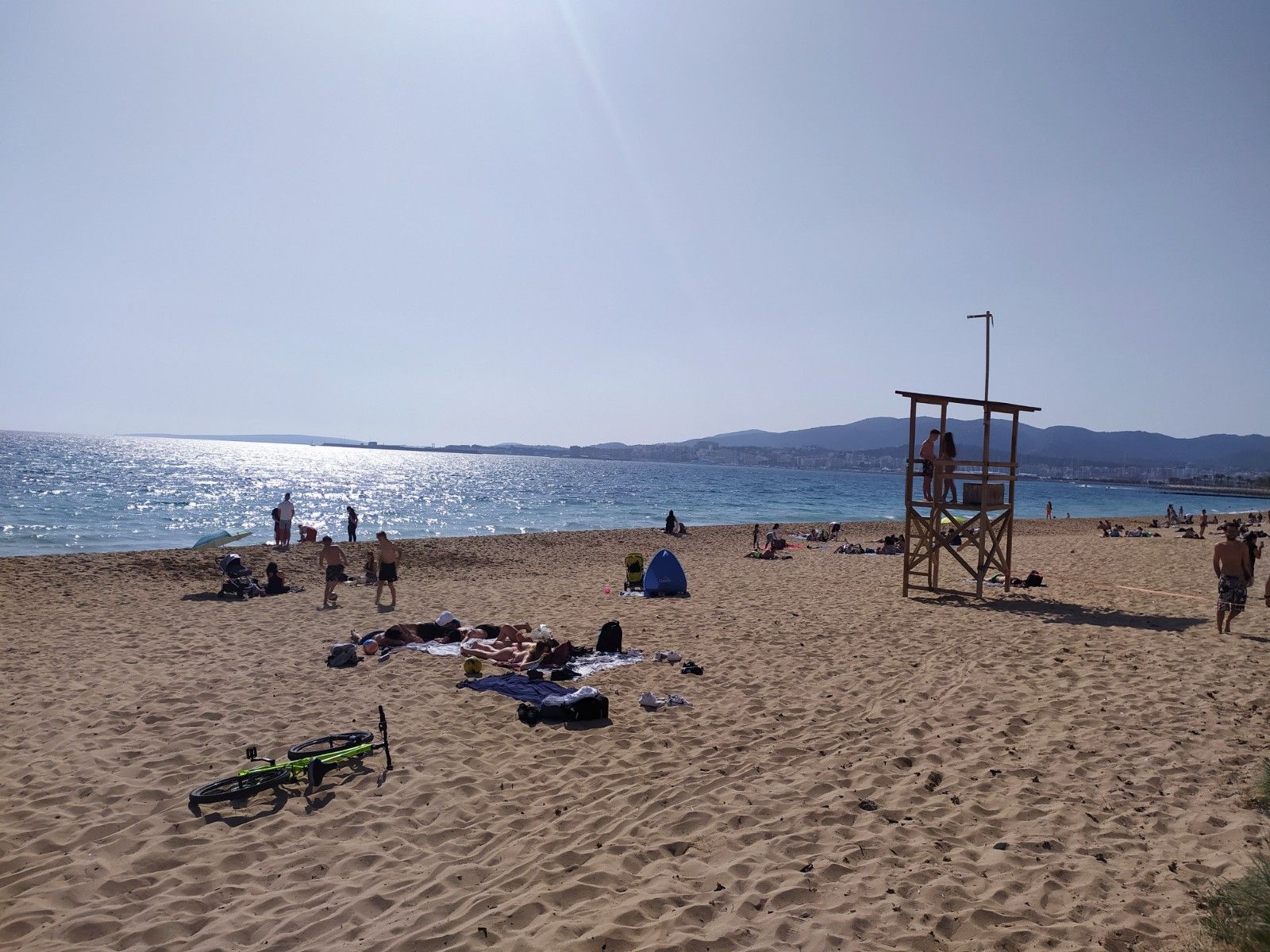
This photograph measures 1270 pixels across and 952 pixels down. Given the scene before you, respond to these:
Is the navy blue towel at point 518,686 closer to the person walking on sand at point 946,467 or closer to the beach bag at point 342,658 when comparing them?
the beach bag at point 342,658

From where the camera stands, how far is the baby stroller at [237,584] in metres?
13.7

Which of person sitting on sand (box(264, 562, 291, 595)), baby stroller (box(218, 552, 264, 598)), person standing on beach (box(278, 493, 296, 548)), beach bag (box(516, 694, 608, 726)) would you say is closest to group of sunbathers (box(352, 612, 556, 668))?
beach bag (box(516, 694, 608, 726))

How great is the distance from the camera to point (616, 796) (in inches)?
198

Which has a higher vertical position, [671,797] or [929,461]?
[929,461]

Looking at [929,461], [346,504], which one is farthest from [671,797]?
[346,504]

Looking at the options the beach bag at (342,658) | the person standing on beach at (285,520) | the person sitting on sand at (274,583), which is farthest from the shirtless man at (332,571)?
the person standing on beach at (285,520)

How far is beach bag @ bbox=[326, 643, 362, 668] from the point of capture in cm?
845

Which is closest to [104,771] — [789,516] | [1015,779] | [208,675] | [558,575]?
[208,675]

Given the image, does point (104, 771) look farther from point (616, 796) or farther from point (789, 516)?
point (789, 516)

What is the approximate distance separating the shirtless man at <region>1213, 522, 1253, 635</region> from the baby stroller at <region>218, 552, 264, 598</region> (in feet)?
49.5

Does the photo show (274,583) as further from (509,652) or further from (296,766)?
(296,766)

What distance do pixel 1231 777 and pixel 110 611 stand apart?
14201mm

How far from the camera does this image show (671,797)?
5.00 m

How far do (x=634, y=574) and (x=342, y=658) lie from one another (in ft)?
21.9
